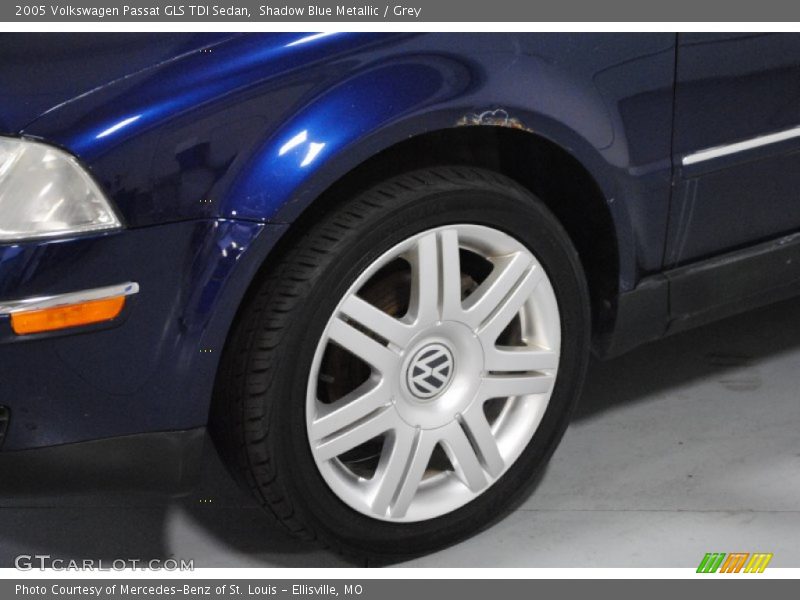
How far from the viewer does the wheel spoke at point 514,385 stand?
2.32 meters

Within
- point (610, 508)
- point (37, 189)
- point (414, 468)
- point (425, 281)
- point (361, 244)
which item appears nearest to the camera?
point (37, 189)

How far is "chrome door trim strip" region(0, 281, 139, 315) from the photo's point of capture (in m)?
1.83

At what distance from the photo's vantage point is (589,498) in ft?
8.34

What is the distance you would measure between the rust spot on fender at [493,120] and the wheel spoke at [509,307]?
294mm

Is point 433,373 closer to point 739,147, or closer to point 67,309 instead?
point 67,309

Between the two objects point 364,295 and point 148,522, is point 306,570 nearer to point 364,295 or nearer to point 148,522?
point 148,522

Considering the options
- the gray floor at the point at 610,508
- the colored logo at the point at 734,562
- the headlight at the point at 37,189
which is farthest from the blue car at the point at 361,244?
the colored logo at the point at 734,562

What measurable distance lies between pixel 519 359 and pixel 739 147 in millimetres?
647

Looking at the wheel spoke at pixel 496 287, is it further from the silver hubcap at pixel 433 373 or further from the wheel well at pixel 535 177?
the wheel well at pixel 535 177

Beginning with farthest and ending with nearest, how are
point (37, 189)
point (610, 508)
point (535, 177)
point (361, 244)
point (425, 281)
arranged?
point (610, 508), point (535, 177), point (425, 281), point (361, 244), point (37, 189)

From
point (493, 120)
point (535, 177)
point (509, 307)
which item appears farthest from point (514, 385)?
point (493, 120)

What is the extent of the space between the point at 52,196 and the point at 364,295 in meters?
0.67

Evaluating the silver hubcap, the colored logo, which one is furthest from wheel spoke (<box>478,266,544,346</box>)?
the colored logo

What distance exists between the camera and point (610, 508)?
8.22 feet
